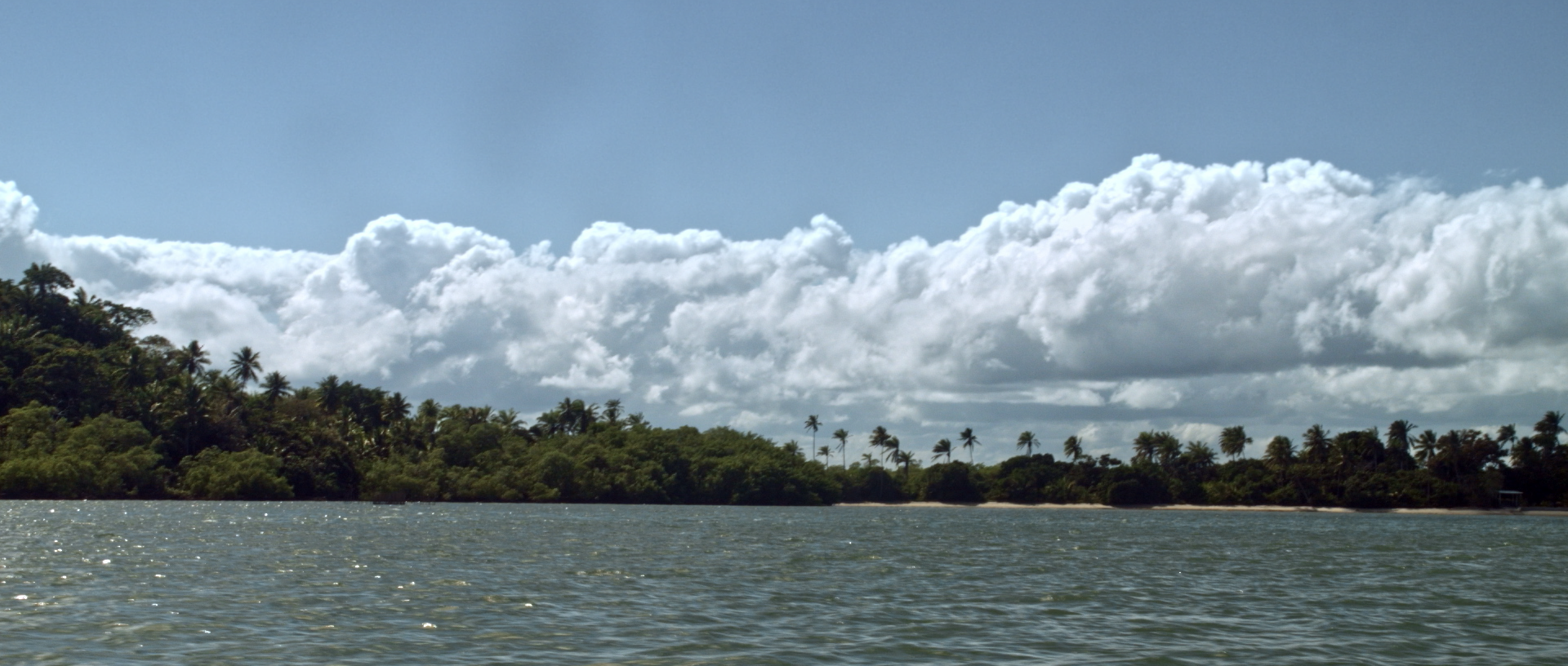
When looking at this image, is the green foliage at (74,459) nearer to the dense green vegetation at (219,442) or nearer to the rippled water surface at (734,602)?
the dense green vegetation at (219,442)

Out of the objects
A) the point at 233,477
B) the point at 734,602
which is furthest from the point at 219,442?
the point at 734,602

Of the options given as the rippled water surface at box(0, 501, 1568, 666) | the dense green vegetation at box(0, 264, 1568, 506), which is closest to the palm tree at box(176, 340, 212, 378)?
the dense green vegetation at box(0, 264, 1568, 506)

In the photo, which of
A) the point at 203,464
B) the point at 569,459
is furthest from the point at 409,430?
the point at 203,464

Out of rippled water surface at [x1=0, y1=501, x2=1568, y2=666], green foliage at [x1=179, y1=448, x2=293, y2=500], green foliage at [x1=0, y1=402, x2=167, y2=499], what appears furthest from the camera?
green foliage at [x1=179, y1=448, x2=293, y2=500]

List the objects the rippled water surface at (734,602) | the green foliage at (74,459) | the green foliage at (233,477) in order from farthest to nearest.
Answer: the green foliage at (233,477) → the green foliage at (74,459) → the rippled water surface at (734,602)

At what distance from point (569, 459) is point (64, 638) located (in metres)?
164

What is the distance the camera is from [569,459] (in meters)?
190

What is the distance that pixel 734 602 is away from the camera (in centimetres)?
3791

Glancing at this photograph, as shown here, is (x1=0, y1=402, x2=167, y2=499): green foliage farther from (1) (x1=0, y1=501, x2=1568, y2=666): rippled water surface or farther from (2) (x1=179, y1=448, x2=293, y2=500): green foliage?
(1) (x1=0, y1=501, x2=1568, y2=666): rippled water surface

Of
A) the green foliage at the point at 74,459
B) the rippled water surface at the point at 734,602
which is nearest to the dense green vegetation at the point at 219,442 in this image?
the green foliage at the point at 74,459

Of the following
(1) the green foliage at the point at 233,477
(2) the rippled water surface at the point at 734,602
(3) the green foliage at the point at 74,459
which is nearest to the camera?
(2) the rippled water surface at the point at 734,602

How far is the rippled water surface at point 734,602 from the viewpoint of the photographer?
2778cm

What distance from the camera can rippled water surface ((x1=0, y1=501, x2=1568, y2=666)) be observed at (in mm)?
27781

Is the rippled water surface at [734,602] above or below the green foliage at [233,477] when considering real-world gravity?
below
